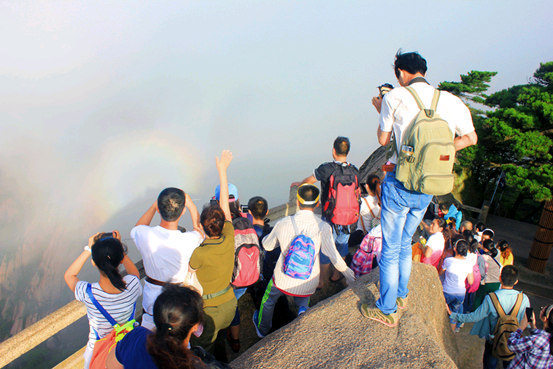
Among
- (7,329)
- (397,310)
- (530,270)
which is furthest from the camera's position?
(7,329)

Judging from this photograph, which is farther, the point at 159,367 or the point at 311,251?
the point at 311,251

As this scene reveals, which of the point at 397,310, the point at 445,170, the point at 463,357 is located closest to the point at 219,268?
the point at 397,310

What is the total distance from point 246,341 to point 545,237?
34.9 feet

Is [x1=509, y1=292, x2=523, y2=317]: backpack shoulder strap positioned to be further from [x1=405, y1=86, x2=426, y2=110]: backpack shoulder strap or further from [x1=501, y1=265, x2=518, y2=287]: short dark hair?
[x1=405, y1=86, x2=426, y2=110]: backpack shoulder strap

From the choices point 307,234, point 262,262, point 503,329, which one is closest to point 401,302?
point 307,234

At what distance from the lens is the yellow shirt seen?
242 centimetres

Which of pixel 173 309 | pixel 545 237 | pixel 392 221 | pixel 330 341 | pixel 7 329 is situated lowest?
pixel 7 329

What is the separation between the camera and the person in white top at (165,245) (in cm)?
251

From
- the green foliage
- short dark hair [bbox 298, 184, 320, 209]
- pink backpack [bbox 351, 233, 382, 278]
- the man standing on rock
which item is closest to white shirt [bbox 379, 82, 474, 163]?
the man standing on rock

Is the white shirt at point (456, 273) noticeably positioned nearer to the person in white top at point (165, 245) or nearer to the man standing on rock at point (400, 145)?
the man standing on rock at point (400, 145)

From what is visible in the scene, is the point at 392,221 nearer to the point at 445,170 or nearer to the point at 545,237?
the point at 445,170

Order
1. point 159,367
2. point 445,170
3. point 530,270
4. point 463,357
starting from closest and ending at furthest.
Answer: point 159,367 → point 445,170 → point 463,357 → point 530,270

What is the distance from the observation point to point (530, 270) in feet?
Answer: 32.3

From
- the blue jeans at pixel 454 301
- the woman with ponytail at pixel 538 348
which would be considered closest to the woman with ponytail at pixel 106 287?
the woman with ponytail at pixel 538 348
